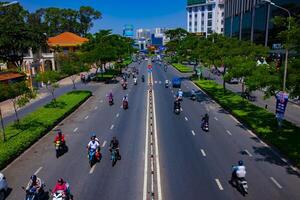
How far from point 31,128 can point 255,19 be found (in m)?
72.0

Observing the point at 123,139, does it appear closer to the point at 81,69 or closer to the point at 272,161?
the point at 272,161

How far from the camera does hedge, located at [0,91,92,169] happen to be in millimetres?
18891

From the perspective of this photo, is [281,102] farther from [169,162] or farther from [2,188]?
[2,188]

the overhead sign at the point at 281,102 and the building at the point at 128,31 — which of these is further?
the building at the point at 128,31

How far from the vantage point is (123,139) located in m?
22.8

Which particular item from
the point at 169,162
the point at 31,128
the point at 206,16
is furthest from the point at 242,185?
the point at 206,16

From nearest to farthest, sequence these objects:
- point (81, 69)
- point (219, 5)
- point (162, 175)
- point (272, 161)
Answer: point (162, 175) < point (272, 161) < point (81, 69) < point (219, 5)

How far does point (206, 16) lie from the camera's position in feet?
619

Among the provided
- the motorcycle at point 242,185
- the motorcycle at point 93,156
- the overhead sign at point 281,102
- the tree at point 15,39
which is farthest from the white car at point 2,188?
the tree at point 15,39

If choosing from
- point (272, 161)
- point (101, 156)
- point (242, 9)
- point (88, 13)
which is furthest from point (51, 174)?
point (88, 13)

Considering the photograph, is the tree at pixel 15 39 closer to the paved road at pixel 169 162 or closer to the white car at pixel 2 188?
the paved road at pixel 169 162

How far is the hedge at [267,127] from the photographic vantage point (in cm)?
1947

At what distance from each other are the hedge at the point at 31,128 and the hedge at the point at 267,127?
53.3 feet

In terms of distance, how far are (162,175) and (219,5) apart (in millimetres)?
180857
